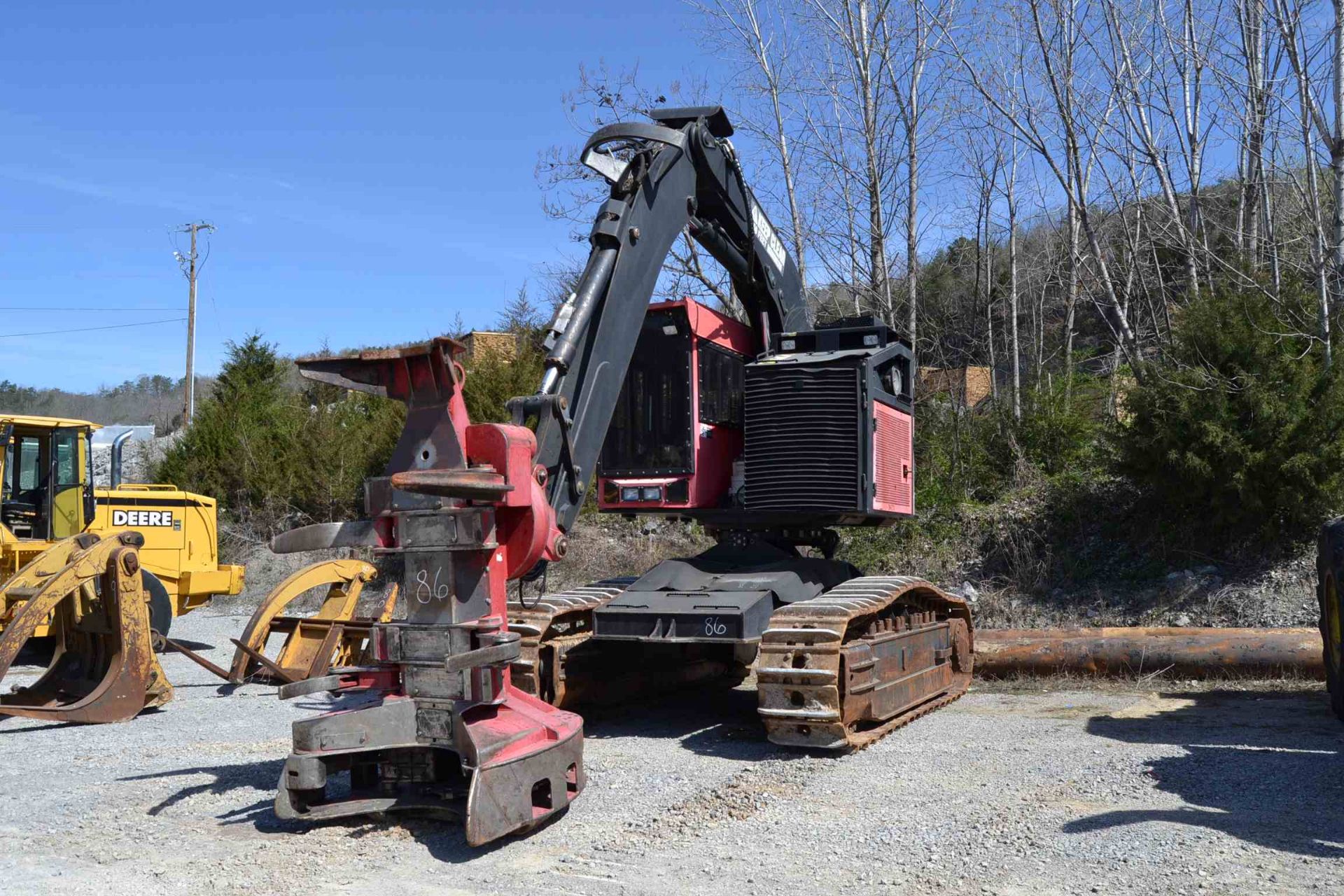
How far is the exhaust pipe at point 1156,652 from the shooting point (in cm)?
909

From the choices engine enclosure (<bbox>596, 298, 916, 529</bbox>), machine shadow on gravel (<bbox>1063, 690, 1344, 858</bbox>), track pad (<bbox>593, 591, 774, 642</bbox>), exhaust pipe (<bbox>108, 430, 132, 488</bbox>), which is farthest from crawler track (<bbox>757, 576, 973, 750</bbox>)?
exhaust pipe (<bbox>108, 430, 132, 488</bbox>)

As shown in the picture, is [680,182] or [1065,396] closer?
[680,182]

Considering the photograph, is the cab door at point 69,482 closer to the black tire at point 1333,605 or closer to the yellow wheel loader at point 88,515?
the yellow wheel loader at point 88,515

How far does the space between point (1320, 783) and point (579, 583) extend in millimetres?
11295

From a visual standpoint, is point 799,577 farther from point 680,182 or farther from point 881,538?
point 881,538

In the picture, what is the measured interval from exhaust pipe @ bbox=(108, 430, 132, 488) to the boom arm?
398 inches

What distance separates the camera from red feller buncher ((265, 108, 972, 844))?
5.05 metres

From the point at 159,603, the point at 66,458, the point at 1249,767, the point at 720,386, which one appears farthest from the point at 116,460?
the point at 1249,767

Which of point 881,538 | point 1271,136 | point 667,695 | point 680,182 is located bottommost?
point 667,695

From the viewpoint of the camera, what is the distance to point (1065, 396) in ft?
50.3

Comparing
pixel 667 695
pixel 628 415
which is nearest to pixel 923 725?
pixel 667 695

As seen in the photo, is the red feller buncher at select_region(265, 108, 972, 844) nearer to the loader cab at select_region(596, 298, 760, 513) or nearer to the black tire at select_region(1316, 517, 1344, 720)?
the loader cab at select_region(596, 298, 760, 513)

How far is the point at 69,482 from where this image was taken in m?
13.6

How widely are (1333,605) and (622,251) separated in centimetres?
504
